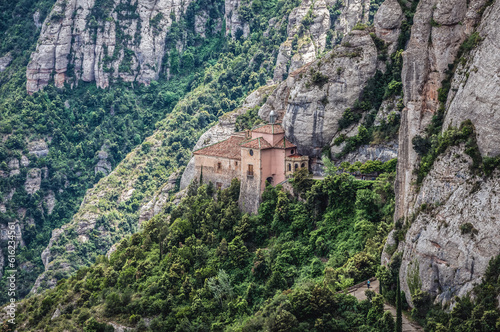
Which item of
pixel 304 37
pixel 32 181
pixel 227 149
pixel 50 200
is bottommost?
pixel 50 200

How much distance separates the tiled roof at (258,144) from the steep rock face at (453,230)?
26.4 m

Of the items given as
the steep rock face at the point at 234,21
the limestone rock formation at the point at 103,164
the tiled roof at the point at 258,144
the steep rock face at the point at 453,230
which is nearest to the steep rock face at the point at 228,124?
the tiled roof at the point at 258,144

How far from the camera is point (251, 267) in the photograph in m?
74.4

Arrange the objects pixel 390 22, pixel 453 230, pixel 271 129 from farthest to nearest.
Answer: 1. pixel 271 129
2. pixel 390 22
3. pixel 453 230

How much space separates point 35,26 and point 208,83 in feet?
199

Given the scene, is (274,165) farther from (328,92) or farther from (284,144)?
(328,92)

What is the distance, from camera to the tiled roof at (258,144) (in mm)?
78906

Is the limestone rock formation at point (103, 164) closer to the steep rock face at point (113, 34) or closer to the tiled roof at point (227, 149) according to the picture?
the steep rock face at point (113, 34)

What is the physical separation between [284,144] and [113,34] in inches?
4604

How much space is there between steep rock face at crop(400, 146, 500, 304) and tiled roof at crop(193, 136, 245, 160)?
108ft

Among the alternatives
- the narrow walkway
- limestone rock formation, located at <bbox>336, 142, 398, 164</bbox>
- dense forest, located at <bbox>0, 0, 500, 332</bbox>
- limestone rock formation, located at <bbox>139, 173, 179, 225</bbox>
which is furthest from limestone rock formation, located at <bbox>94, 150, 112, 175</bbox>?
the narrow walkway

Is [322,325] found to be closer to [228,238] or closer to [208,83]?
[228,238]

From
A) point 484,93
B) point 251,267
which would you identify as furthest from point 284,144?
point 484,93

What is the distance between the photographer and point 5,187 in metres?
158
